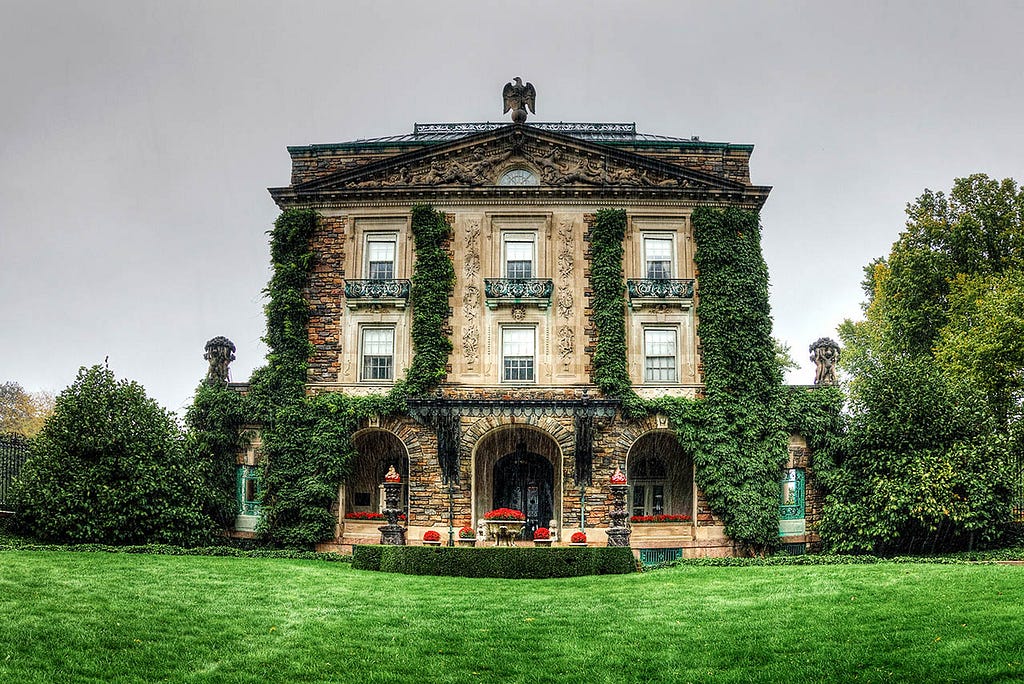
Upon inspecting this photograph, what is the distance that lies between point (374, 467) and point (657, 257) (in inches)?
454

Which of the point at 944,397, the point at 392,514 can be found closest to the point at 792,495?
the point at 944,397

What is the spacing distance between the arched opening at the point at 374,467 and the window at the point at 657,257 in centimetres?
984

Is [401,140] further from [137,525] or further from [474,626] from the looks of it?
[474,626]

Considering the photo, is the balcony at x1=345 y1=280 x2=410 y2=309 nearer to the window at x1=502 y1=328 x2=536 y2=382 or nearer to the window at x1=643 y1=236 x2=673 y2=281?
the window at x1=502 y1=328 x2=536 y2=382

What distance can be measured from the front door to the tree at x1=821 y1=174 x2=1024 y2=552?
28.0ft

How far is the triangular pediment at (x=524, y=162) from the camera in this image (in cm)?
3019

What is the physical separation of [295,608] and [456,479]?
39.5 ft

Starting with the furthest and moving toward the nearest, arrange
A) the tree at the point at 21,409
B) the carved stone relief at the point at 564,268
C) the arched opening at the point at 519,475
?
the tree at the point at 21,409, the arched opening at the point at 519,475, the carved stone relief at the point at 564,268

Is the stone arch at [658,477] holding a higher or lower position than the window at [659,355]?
lower

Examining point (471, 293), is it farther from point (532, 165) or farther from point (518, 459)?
point (518, 459)

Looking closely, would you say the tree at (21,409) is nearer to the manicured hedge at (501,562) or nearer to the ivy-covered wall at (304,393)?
the ivy-covered wall at (304,393)

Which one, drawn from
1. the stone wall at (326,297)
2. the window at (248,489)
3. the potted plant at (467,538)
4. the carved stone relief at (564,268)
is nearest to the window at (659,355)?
the carved stone relief at (564,268)

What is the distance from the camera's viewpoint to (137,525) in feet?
84.3

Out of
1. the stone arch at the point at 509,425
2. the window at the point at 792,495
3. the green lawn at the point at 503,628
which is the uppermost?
the stone arch at the point at 509,425
